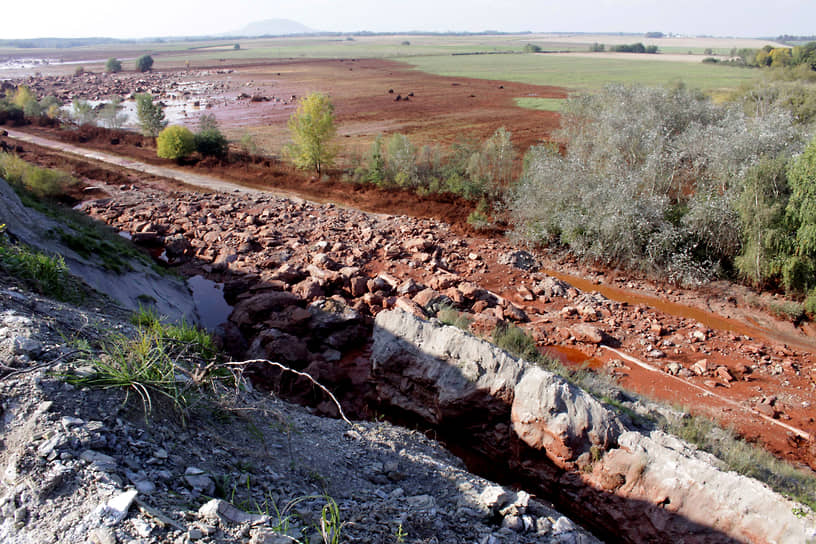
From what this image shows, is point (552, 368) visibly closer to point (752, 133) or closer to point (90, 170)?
point (752, 133)

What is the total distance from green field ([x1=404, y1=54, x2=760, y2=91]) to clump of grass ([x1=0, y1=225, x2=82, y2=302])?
57965 millimetres

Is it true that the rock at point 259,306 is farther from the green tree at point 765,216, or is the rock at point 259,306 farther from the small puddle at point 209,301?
the green tree at point 765,216

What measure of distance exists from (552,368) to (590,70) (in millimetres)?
92119

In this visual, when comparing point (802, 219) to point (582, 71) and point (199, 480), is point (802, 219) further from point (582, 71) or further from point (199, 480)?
point (582, 71)

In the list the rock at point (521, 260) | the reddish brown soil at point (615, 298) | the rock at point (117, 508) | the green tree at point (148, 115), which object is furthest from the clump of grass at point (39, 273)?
the green tree at point (148, 115)

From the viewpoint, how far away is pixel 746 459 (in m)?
6.96

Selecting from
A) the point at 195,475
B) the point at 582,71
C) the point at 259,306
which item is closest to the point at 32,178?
the point at 259,306

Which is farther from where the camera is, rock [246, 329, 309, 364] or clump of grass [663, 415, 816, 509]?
rock [246, 329, 309, 364]

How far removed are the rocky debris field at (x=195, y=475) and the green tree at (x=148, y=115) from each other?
115 feet

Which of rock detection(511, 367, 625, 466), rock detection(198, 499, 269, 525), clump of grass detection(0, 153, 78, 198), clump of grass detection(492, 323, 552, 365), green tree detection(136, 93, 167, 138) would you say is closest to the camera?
rock detection(198, 499, 269, 525)

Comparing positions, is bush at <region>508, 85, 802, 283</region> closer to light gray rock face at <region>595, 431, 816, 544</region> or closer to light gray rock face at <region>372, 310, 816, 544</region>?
light gray rock face at <region>372, 310, 816, 544</region>

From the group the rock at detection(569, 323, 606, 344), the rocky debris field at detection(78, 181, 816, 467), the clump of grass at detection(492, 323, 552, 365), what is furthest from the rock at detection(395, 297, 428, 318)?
the rock at detection(569, 323, 606, 344)

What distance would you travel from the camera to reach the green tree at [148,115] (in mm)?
36188

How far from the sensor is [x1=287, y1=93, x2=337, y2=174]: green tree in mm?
27562
